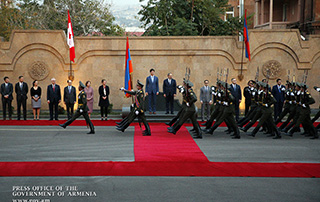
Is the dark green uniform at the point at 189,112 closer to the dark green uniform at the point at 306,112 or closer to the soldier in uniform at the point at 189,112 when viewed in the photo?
the soldier in uniform at the point at 189,112

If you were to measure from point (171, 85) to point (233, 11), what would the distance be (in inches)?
796

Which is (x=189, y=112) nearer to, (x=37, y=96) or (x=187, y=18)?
(x=37, y=96)

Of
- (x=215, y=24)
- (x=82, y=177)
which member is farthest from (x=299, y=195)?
(x=215, y=24)

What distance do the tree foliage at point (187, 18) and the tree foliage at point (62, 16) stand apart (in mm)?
4924

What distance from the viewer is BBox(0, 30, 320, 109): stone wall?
821 inches

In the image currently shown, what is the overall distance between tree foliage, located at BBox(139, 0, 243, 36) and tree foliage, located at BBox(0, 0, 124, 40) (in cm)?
492

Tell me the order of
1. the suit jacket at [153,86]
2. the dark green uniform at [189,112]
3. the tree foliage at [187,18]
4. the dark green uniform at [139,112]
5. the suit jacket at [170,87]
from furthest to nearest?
the tree foliage at [187,18]
the suit jacket at [153,86]
the suit jacket at [170,87]
the dark green uniform at [139,112]
the dark green uniform at [189,112]

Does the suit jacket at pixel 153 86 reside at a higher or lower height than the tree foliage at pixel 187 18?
lower

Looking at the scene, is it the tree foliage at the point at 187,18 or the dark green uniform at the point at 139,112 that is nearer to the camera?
the dark green uniform at the point at 139,112

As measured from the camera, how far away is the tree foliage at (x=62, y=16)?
27531 millimetres

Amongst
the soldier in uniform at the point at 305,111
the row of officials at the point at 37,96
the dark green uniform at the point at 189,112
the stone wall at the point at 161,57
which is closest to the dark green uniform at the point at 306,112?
the soldier in uniform at the point at 305,111

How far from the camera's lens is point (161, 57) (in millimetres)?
21125

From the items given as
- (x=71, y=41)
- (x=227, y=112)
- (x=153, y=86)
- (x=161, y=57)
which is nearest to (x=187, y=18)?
(x=161, y=57)

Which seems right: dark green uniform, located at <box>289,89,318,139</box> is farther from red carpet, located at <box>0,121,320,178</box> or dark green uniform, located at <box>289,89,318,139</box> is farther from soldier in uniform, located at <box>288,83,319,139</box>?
red carpet, located at <box>0,121,320,178</box>
